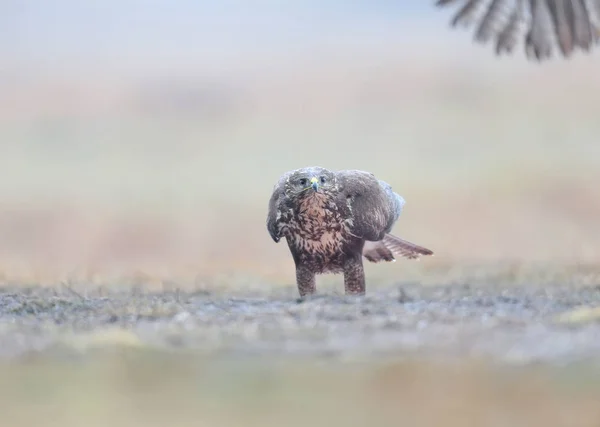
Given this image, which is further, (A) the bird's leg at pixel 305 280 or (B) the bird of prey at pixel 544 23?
(A) the bird's leg at pixel 305 280

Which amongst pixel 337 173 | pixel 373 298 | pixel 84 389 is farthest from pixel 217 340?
pixel 337 173

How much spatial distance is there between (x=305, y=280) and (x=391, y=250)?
984 millimetres

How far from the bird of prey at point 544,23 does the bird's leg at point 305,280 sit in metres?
2.17

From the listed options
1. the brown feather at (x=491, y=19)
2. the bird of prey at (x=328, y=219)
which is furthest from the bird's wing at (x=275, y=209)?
the brown feather at (x=491, y=19)

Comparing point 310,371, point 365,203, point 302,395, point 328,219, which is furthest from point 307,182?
point 302,395

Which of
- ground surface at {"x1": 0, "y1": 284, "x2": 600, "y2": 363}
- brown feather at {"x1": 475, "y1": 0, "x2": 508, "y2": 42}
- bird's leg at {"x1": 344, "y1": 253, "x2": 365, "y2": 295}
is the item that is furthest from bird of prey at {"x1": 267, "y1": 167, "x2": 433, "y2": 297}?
brown feather at {"x1": 475, "y1": 0, "x2": 508, "y2": 42}

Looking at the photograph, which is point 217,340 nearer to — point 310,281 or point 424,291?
point 310,281

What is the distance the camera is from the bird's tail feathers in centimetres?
737

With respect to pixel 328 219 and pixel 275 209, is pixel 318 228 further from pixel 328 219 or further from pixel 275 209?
pixel 275 209

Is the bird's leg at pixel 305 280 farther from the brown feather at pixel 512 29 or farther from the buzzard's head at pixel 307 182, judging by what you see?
the brown feather at pixel 512 29

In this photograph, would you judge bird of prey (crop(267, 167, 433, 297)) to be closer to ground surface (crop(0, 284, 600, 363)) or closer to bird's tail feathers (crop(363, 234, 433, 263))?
ground surface (crop(0, 284, 600, 363))

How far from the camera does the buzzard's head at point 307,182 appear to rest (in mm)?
6359

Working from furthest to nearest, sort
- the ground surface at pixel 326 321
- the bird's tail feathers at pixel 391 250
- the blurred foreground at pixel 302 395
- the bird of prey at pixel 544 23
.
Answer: the bird's tail feathers at pixel 391 250 < the bird of prey at pixel 544 23 < the ground surface at pixel 326 321 < the blurred foreground at pixel 302 395

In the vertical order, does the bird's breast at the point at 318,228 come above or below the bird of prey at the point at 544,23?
below
